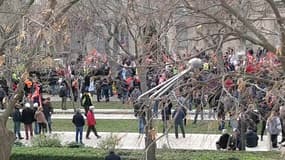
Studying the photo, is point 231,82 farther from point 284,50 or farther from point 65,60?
point 65,60

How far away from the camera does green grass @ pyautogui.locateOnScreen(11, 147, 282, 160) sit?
1870 cm

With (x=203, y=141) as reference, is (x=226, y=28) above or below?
above

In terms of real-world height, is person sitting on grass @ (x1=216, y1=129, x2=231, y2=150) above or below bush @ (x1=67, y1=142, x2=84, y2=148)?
above

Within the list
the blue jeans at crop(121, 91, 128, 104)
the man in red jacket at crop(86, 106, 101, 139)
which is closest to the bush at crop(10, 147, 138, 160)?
the man in red jacket at crop(86, 106, 101, 139)

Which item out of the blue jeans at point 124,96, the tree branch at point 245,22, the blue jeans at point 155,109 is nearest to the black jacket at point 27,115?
the blue jeans at point 124,96

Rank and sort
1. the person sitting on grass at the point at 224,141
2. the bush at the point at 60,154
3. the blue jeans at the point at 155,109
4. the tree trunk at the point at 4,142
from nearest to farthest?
the blue jeans at the point at 155,109, the tree trunk at the point at 4,142, the bush at the point at 60,154, the person sitting on grass at the point at 224,141

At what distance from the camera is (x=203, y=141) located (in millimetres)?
22406

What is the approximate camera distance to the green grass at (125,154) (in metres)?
18.7

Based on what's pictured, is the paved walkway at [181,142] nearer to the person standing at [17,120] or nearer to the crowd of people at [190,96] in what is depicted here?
the crowd of people at [190,96]

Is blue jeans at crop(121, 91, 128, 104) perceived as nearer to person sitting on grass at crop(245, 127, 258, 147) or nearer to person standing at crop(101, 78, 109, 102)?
person standing at crop(101, 78, 109, 102)

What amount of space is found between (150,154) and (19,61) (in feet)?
17.1

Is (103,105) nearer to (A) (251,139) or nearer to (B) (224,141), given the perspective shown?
(A) (251,139)

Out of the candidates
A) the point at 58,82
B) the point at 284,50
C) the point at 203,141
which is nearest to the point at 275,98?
the point at 284,50

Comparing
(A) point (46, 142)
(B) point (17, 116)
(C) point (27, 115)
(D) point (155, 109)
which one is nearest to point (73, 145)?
(A) point (46, 142)
